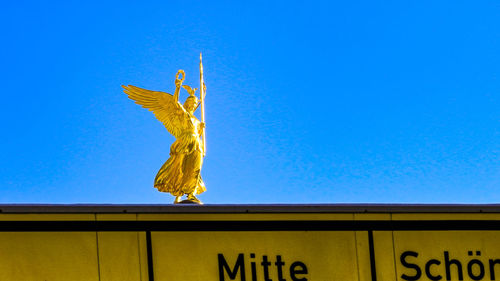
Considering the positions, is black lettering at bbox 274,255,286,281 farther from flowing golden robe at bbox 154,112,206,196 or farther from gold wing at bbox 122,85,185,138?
gold wing at bbox 122,85,185,138

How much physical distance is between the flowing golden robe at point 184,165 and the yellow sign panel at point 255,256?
6.03 meters

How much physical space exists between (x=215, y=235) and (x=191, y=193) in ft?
19.9

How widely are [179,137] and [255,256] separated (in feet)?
23.0

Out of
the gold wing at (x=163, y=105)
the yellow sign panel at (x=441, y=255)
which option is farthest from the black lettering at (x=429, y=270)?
the gold wing at (x=163, y=105)

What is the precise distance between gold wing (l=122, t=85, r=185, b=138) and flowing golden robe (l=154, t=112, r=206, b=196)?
11cm

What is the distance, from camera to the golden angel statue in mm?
19578

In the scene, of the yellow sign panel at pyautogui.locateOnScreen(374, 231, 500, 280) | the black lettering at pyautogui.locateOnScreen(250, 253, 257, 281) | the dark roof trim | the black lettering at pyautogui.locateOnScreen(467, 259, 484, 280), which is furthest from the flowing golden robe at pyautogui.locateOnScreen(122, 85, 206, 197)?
the black lettering at pyautogui.locateOnScreen(467, 259, 484, 280)

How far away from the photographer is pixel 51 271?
12703 mm

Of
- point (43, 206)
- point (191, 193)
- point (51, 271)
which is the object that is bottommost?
point (51, 271)

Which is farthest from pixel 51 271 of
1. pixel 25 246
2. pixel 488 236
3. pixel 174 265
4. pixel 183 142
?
pixel 183 142

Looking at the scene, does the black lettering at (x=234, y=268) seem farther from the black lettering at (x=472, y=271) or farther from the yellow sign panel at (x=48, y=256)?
the black lettering at (x=472, y=271)

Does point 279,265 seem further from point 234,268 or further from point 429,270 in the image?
point 429,270

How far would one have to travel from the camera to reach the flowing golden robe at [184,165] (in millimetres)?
19547

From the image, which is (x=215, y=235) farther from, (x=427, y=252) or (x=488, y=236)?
(x=488, y=236)
